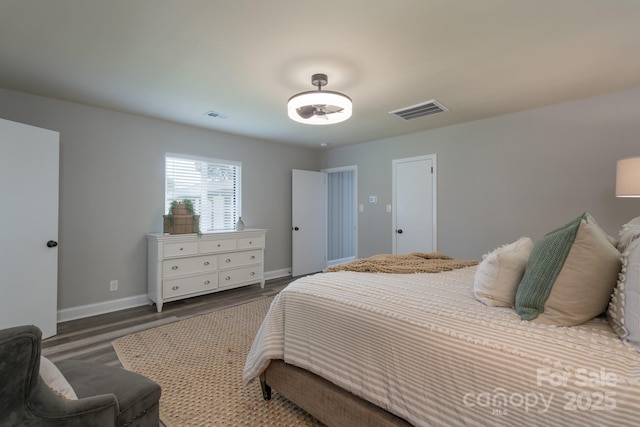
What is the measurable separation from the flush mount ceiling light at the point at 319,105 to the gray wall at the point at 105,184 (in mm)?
2325

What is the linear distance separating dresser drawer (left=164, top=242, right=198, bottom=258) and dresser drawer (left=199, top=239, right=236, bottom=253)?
0.10 metres

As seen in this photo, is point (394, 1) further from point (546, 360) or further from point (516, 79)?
point (546, 360)

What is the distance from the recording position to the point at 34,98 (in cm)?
303

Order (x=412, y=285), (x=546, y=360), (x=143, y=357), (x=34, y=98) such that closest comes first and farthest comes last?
1. (x=546, y=360)
2. (x=412, y=285)
3. (x=143, y=357)
4. (x=34, y=98)

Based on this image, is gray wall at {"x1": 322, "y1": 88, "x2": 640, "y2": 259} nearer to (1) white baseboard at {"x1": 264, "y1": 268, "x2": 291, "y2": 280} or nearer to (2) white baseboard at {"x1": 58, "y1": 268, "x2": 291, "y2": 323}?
(1) white baseboard at {"x1": 264, "y1": 268, "x2": 291, "y2": 280}

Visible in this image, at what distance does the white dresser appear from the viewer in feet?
11.7

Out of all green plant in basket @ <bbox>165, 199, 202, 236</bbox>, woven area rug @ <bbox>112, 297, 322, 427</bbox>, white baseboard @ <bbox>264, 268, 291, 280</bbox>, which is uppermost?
green plant in basket @ <bbox>165, 199, 202, 236</bbox>

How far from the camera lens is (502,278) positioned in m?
1.39

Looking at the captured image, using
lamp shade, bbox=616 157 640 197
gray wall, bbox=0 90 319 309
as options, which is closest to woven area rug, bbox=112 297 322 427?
gray wall, bbox=0 90 319 309

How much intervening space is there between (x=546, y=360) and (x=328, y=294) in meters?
0.98

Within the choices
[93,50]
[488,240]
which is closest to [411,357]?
[93,50]

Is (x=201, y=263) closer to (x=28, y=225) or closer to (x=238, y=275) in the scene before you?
(x=238, y=275)

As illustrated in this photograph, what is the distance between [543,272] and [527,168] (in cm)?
286

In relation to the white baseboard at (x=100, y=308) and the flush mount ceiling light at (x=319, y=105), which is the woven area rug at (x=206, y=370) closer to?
the white baseboard at (x=100, y=308)
